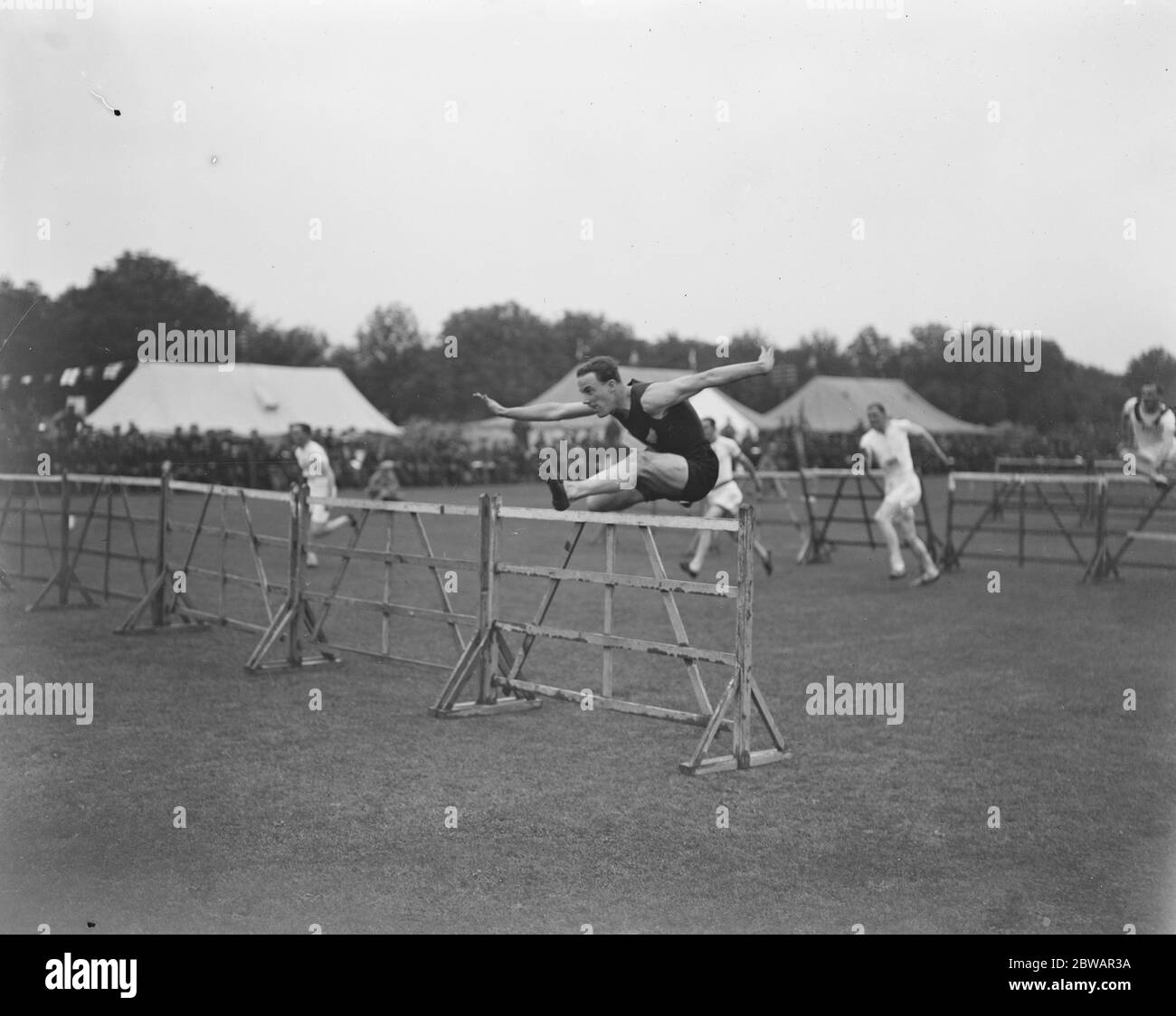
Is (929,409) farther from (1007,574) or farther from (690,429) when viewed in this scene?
(690,429)

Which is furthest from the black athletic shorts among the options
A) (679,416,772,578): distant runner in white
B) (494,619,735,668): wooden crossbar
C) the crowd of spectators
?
the crowd of spectators

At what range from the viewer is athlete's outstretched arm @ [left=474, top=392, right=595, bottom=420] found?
497 centimetres

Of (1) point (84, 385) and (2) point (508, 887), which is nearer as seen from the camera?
(2) point (508, 887)

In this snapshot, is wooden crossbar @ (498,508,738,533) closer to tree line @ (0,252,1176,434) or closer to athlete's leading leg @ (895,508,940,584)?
athlete's leading leg @ (895,508,940,584)

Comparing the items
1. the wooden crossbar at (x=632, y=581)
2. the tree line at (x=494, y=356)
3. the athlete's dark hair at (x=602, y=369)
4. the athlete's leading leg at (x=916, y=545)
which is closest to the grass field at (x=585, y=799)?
the wooden crossbar at (x=632, y=581)

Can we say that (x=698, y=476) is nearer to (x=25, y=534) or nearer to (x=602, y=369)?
(x=602, y=369)

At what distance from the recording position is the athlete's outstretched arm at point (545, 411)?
497cm

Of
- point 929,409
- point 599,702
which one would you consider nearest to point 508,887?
point 599,702

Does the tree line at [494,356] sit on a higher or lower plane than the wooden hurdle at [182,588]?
higher

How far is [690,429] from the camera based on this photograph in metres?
5.24

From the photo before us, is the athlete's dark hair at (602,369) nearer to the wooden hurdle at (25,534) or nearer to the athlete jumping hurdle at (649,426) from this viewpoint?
the athlete jumping hurdle at (649,426)

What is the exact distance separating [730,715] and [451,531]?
16352mm
